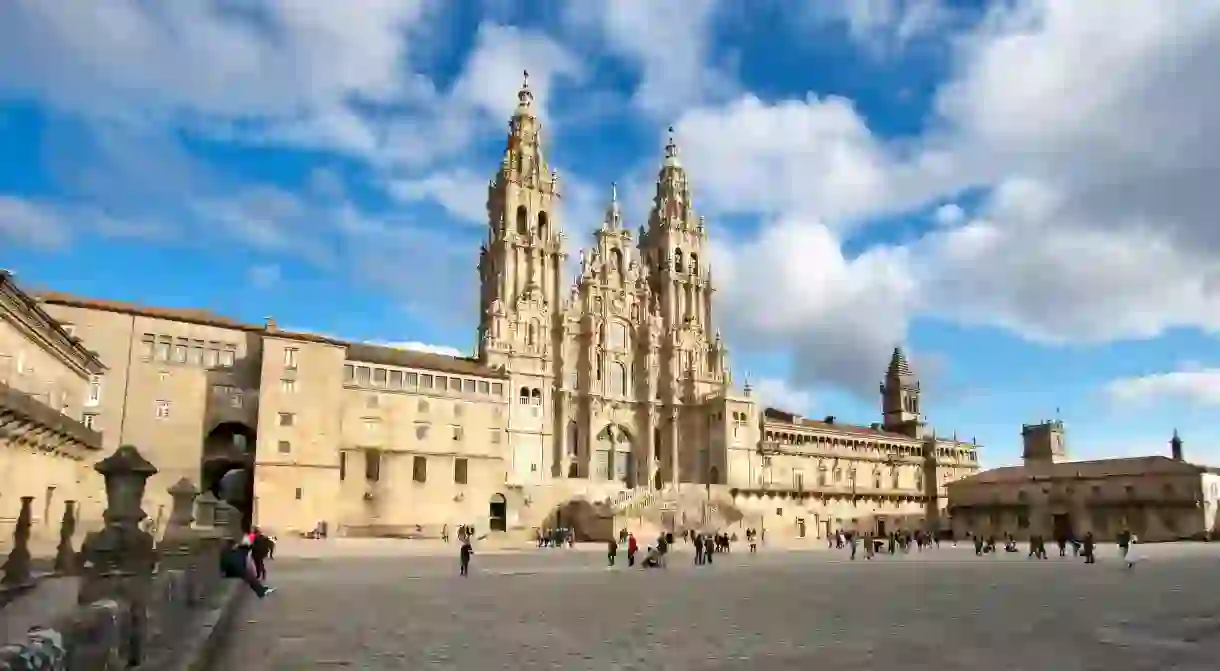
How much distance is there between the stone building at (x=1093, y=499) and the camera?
74625mm

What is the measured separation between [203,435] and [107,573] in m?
43.9

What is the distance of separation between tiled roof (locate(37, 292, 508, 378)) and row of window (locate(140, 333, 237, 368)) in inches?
42.9

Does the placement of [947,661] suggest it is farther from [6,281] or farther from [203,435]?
[203,435]

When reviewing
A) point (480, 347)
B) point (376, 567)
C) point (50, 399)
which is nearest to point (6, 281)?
point (50, 399)

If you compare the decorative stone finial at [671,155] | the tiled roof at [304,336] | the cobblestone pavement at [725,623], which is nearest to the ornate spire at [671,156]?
the decorative stone finial at [671,155]

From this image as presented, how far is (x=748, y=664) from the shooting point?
421 inches

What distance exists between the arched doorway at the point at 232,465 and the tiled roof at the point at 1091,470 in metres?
69.1

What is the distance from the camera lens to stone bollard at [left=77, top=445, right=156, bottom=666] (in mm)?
7824

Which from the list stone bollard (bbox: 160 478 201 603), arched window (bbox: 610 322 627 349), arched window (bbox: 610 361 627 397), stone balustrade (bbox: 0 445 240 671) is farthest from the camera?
arched window (bbox: 610 322 627 349)

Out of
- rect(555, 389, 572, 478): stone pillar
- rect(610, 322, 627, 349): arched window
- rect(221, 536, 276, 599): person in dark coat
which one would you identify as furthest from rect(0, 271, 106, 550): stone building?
rect(610, 322, 627, 349): arched window

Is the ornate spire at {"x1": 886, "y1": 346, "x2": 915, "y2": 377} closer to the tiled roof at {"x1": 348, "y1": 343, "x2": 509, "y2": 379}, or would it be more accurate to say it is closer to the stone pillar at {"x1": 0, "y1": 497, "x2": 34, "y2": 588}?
the tiled roof at {"x1": 348, "y1": 343, "x2": 509, "y2": 379}

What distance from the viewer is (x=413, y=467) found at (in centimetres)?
5597

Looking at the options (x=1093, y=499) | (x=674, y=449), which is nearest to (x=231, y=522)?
(x=674, y=449)

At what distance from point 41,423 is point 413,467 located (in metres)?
26.8
